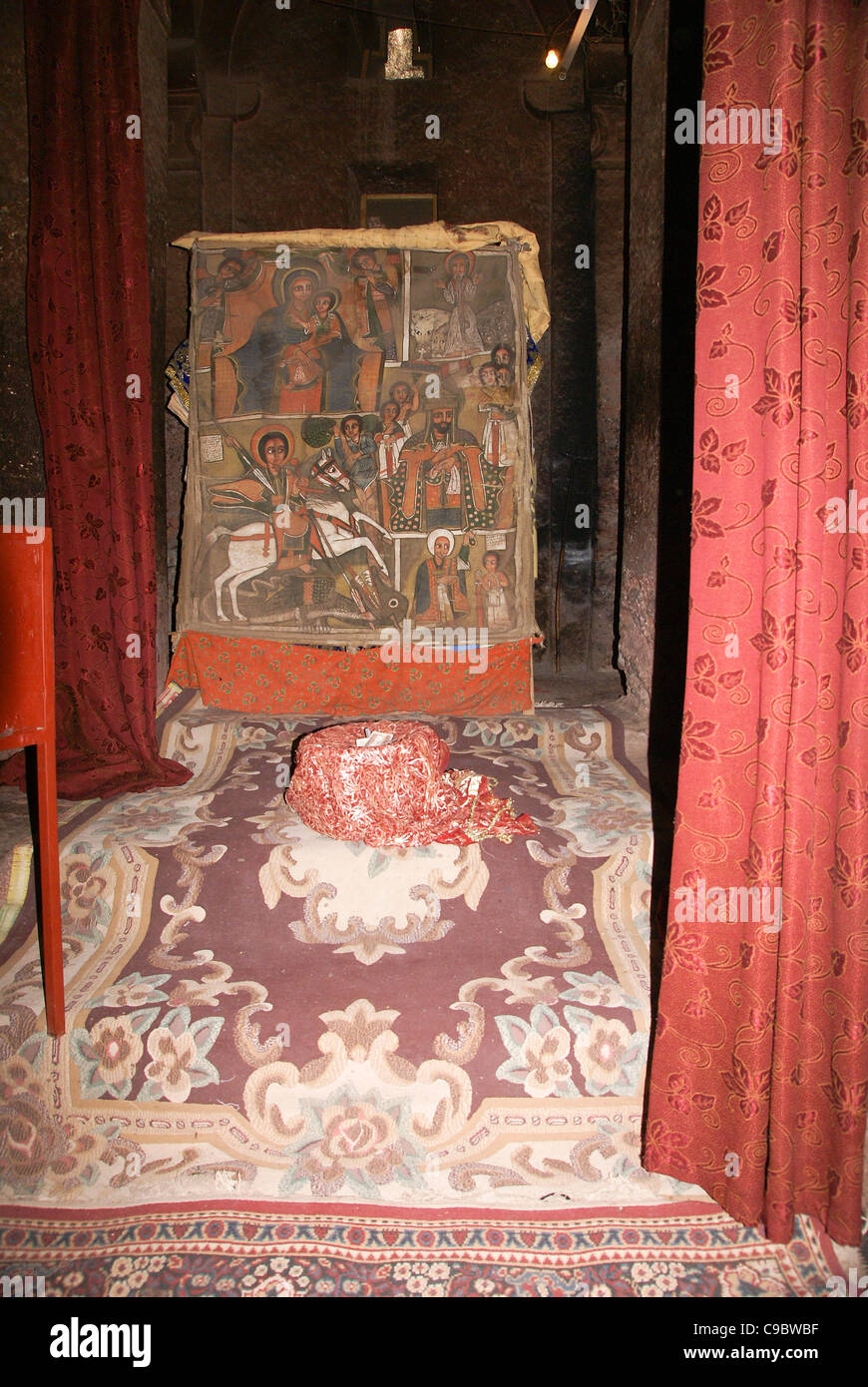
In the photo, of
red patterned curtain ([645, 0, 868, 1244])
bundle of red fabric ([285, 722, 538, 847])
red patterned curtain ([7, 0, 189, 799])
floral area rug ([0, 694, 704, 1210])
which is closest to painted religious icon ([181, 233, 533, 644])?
red patterned curtain ([7, 0, 189, 799])

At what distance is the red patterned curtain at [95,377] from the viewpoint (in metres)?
3.14

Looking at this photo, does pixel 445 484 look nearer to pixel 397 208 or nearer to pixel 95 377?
pixel 95 377

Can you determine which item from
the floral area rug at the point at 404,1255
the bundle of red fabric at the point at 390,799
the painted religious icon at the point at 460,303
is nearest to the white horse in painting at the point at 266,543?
the painted religious icon at the point at 460,303

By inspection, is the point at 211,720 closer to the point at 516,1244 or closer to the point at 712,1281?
the point at 516,1244

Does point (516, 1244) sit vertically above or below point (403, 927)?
below

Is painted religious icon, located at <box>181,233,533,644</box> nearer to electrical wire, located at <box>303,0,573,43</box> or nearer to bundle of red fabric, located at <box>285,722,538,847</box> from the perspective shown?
bundle of red fabric, located at <box>285,722,538,847</box>

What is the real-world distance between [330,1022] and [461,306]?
3.61 meters

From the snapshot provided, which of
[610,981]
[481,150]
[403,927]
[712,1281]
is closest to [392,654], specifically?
[403,927]

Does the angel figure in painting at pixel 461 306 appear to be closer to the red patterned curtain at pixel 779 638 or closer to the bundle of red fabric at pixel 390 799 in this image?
the bundle of red fabric at pixel 390 799

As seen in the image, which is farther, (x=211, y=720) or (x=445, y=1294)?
(x=211, y=720)

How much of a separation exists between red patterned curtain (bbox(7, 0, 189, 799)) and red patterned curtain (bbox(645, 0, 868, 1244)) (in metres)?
2.36

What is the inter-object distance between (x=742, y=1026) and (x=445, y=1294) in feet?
2.62

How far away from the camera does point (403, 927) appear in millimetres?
2535

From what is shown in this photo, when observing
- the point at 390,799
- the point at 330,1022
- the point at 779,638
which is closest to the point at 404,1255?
the point at 330,1022
